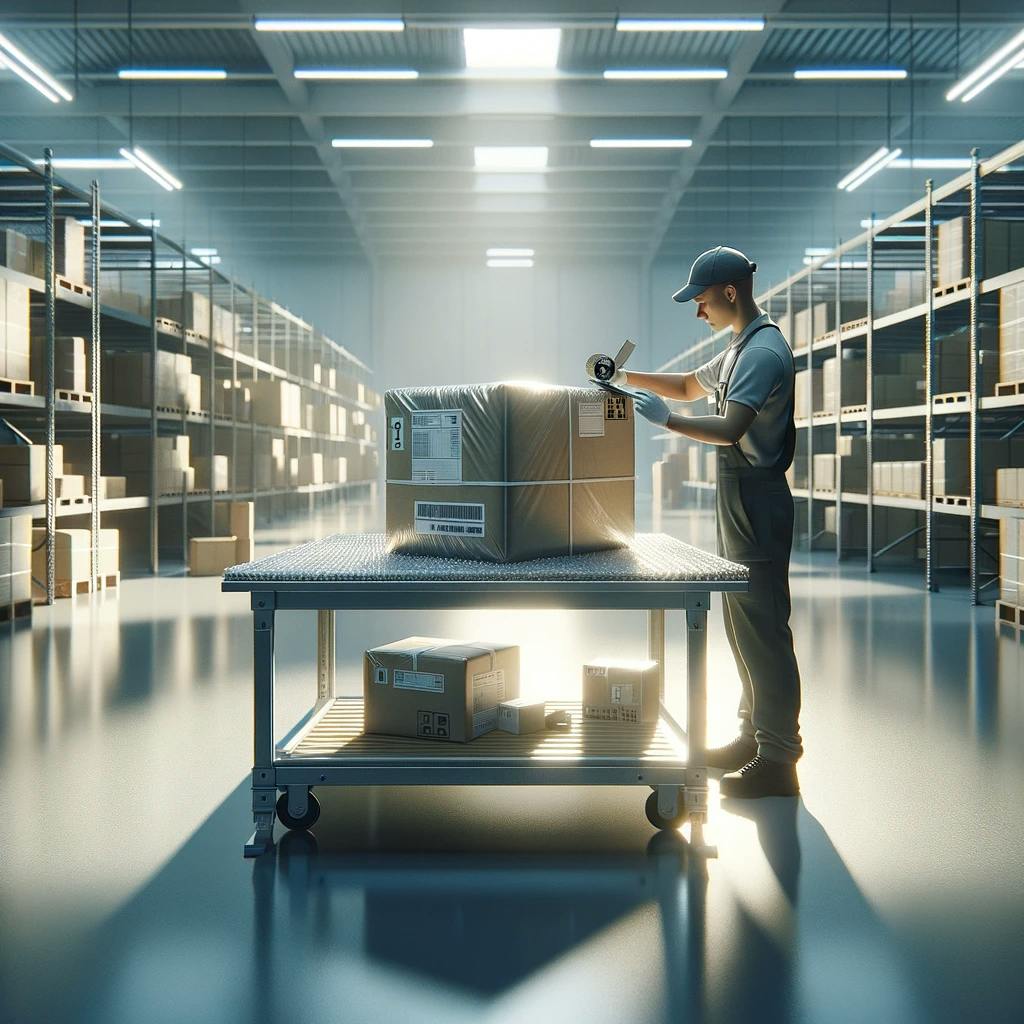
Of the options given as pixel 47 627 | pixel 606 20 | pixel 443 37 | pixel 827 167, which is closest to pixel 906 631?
pixel 47 627

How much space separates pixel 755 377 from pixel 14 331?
5.82 m

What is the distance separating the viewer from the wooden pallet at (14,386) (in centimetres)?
689

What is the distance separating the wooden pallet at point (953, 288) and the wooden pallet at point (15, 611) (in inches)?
298

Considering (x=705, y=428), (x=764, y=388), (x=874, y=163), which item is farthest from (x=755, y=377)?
(x=874, y=163)

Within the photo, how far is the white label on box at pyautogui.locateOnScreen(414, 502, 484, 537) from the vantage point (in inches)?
121

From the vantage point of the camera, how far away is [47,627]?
666 cm

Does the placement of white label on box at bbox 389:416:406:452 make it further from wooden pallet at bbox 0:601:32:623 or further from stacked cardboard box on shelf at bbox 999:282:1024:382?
stacked cardboard box on shelf at bbox 999:282:1024:382

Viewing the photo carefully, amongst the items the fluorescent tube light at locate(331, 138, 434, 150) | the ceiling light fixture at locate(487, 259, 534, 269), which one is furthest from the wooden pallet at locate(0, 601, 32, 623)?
the ceiling light fixture at locate(487, 259, 534, 269)

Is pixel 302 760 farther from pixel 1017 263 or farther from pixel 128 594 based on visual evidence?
pixel 1017 263

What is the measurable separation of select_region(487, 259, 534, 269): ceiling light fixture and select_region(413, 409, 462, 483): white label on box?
952 inches

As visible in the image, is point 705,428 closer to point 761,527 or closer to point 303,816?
point 761,527

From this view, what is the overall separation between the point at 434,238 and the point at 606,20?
13613 millimetres

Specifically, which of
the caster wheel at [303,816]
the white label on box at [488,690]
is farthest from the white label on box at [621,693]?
the caster wheel at [303,816]

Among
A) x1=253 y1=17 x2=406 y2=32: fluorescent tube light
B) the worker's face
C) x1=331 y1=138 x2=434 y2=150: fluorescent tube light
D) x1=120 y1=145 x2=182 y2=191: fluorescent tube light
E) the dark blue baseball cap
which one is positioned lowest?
the worker's face
